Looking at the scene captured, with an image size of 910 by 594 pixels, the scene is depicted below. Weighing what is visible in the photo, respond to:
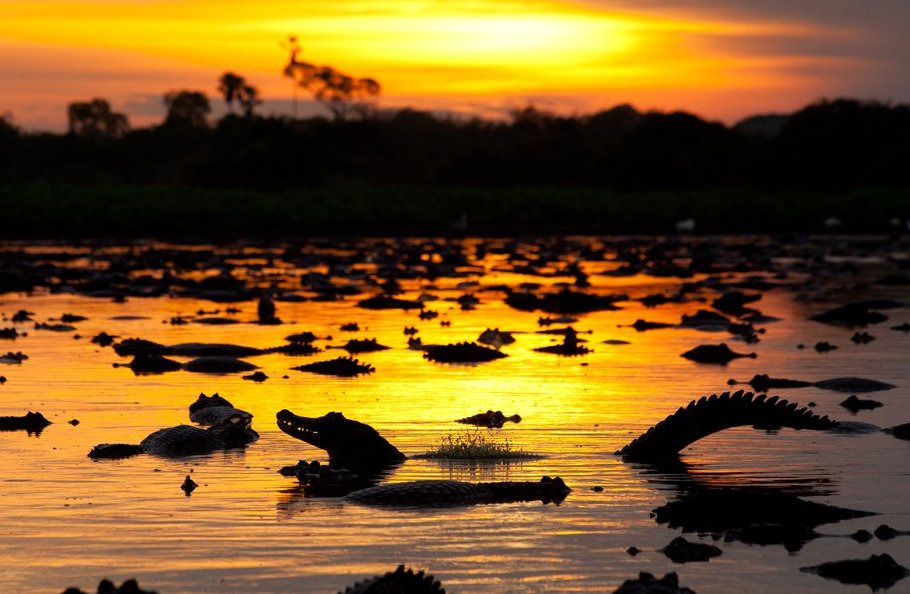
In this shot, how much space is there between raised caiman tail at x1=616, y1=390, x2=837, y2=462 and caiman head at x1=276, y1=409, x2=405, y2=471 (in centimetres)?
255

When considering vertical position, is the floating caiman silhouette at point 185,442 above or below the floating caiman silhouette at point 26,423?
above

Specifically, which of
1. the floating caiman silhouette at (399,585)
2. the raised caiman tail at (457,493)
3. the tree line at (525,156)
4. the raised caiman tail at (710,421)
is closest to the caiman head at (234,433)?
the raised caiman tail at (457,493)

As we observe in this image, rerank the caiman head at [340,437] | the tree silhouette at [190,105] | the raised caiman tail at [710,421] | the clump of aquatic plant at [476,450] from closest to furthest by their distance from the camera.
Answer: the caiman head at [340,437]
the raised caiman tail at [710,421]
the clump of aquatic plant at [476,450]
the tree silhouette at [190,105]

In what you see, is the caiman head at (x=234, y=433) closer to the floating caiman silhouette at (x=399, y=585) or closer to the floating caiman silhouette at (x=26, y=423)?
the floating caiman silhouette at (x=26, y=423)

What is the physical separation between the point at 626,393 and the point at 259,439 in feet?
19.0

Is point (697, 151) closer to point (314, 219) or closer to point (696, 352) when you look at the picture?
point (314, 219)

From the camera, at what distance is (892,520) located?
11.8 metres

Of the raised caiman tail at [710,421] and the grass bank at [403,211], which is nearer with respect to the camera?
the raised caiman tail at [710,421]

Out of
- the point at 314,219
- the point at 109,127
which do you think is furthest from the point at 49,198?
the point at 109,127

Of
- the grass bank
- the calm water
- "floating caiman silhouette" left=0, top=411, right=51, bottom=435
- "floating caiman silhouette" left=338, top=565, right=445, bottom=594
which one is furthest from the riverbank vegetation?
"floating caiman silhouette" left=338, top=565, right=445, bottom=594

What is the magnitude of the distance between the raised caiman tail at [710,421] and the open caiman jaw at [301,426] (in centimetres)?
308

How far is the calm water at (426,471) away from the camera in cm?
1029

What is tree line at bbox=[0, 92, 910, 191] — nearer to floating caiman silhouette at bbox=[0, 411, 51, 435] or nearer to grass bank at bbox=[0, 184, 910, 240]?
grass bank at bbox=[0, 184, 910, 240]

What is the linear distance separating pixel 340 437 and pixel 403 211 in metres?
68.5
